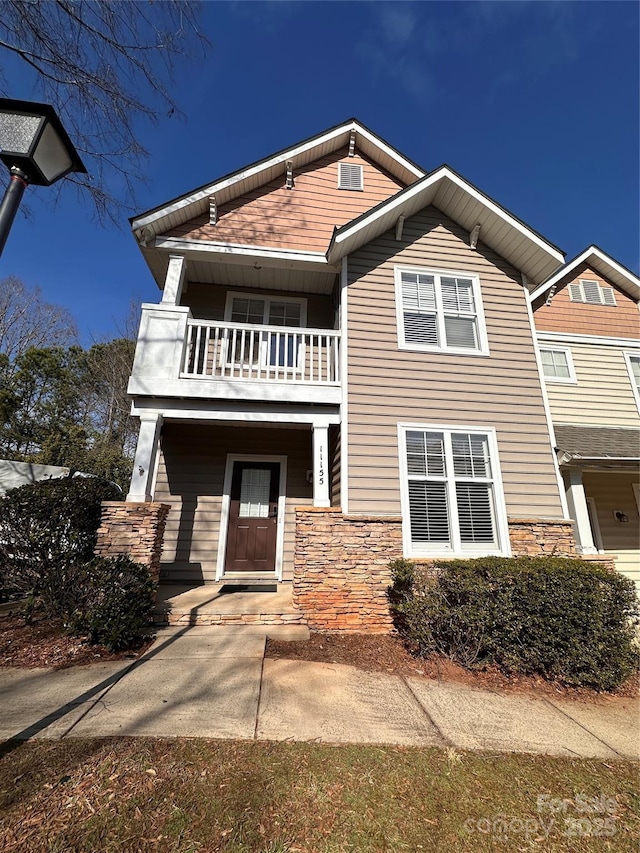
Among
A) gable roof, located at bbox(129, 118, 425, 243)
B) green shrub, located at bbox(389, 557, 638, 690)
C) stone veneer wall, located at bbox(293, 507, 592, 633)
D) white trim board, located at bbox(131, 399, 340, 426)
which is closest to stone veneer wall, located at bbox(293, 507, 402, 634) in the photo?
stone veneer wall, located at bbox(293, 507, 592, 633)

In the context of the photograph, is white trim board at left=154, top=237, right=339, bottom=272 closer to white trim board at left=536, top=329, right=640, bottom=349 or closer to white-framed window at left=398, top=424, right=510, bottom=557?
white-framed window at left=398, top=424, right=510, bottom=557

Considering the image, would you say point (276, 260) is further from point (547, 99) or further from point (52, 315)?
point (52, 315)

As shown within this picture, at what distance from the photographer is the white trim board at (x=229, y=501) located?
718 cm

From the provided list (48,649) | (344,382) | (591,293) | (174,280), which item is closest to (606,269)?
(591,293)

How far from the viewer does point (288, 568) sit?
287 inches

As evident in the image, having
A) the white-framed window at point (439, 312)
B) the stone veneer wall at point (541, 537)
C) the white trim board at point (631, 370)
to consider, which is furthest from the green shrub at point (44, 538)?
the white trim board at point (631, 370)

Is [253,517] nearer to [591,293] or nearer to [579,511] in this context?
[579,511]

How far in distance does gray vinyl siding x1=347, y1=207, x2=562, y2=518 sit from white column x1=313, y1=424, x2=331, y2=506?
0.43 m

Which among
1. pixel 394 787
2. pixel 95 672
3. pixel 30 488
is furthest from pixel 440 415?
pixel 30 488

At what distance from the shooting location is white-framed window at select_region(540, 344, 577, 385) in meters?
9.77

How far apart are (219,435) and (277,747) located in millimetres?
5799

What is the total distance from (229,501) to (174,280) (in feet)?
14.6

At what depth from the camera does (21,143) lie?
239 cm

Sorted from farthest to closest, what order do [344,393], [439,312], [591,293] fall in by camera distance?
1. [591,293]
2. [439,312]
3. [344,393]
